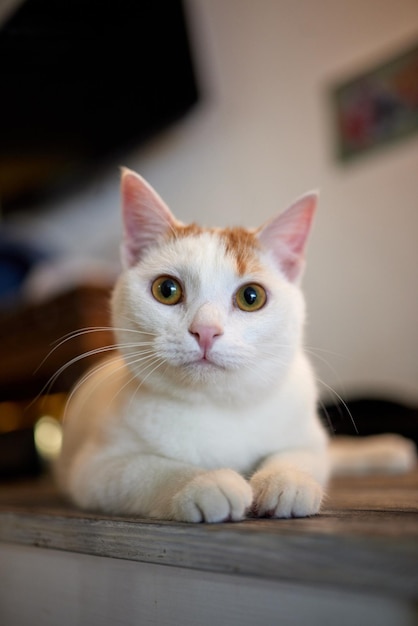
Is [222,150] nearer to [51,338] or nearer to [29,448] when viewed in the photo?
[51,338]

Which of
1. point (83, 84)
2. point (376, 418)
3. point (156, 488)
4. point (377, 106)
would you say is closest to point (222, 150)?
point (377, 106)

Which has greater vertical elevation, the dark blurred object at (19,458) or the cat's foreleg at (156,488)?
the cat's foreleg at (156,488)

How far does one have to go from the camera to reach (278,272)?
958 mm

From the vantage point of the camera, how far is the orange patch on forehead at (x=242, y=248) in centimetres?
86

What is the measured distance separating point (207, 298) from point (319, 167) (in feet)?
4.98

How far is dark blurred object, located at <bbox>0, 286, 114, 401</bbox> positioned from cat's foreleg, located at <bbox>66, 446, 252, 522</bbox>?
767mm

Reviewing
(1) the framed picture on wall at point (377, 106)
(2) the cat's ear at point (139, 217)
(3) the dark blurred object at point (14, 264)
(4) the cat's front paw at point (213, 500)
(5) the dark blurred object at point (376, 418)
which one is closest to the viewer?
(4) the cat's front paw at point (213, 500)

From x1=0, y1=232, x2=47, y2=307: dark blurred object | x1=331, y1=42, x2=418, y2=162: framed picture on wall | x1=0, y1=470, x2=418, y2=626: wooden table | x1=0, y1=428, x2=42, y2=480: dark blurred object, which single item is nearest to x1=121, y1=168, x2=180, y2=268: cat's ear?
x1=0, y1=470, x2=418, y2=626: wooden table

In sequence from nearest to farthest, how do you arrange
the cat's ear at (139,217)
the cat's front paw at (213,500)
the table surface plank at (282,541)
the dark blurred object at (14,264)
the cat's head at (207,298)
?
the table surface plank at (282,541), the cat's front paw at (213,500), the cat's head at (207,298), the cat's ear at (139,217), the dark blurred object at (14,264)

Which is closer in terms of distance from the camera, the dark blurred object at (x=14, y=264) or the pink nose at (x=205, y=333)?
the pink nose at (x=205, y=333)

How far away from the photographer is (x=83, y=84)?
2.62 meters

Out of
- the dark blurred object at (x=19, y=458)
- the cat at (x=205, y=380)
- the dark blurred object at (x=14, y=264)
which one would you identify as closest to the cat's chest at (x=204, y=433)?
the cat at (x=205, y=380)

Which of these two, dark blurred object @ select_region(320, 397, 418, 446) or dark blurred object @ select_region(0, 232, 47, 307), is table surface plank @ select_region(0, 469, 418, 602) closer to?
Answer: dark blurred object @ select_region(320, 397, 418, 446)

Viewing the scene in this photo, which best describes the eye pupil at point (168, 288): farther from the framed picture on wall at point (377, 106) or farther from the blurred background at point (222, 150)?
the framed picture on wall at point (377, 106)
